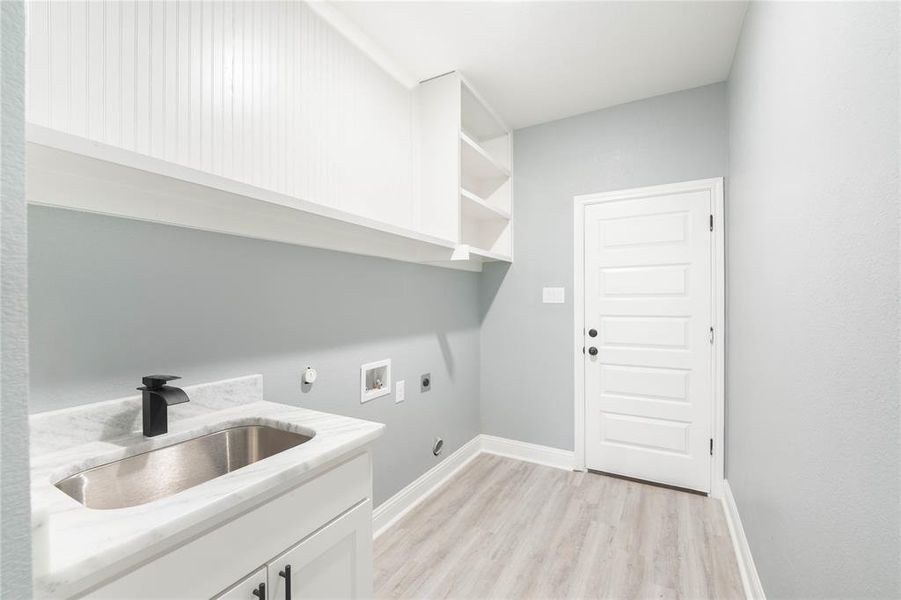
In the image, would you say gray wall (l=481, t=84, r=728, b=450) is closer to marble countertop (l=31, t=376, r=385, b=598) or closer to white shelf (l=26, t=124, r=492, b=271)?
white shelf (l=26, t=124, r=492, b=271)

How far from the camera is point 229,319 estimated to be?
1.37 metres

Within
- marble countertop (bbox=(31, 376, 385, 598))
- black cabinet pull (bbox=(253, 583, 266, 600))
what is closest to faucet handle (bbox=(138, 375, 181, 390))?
marble countertop (bbox=(31, 376, 385, 598))

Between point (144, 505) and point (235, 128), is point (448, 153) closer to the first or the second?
point (235, 128)

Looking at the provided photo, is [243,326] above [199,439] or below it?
above

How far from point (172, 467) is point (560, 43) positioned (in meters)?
2.43

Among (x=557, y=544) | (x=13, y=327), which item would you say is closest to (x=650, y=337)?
(x=557, y=544)

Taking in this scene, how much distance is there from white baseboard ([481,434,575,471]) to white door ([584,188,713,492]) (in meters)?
0.16

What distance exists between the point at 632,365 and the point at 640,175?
126cm

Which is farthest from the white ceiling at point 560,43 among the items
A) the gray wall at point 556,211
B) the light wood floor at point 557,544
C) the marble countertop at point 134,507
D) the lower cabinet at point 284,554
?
the light wood floor at point 557,544

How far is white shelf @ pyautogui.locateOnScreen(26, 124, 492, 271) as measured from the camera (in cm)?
75

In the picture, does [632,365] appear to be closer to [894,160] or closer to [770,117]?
[770,117]

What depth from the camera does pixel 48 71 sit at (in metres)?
0.95

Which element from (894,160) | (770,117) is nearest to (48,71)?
(894,160)

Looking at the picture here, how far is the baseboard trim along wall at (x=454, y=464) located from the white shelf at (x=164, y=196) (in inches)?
55.8
